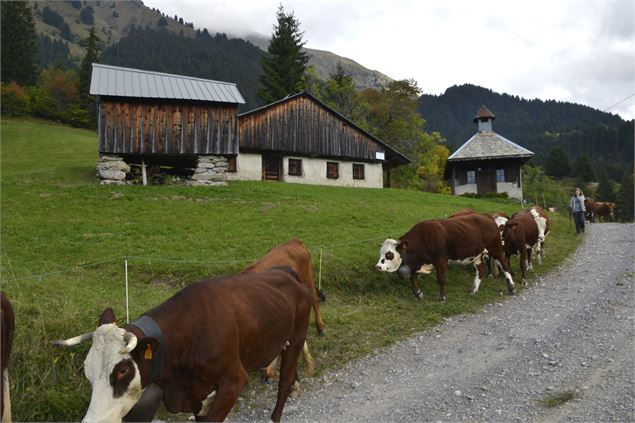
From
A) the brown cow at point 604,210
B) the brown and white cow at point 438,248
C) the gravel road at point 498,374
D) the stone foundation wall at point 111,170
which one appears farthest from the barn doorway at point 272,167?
the brown cow at point 604,210

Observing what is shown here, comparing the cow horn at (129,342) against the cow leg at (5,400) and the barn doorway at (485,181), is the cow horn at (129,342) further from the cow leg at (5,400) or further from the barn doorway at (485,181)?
the barn doorway at (485,181)

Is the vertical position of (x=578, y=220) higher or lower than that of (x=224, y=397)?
higher

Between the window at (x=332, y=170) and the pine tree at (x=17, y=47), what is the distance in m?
66.6

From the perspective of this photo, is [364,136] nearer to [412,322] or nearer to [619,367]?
[412,322]

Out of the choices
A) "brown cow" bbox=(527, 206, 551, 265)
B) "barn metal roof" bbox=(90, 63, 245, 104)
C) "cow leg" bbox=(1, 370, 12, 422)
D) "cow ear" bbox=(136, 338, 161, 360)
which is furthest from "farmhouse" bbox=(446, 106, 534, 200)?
"cow leg" bbox=(1, 370, 12, 422)

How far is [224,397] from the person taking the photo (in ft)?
13.9

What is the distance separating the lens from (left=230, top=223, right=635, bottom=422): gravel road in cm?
588

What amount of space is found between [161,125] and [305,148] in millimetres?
12297

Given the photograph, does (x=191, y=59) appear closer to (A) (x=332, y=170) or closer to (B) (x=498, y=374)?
(A) (x=332, y=170)

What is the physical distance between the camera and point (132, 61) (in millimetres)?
142000

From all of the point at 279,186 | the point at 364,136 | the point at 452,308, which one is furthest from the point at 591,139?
the point at 452,308

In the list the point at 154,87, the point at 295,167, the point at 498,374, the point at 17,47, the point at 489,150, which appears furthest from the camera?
the point at 17,47

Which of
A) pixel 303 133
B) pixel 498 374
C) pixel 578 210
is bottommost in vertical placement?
pixel 498 374

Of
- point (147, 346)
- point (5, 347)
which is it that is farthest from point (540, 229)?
point (5, 347)
